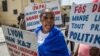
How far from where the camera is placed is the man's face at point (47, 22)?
11.3ft

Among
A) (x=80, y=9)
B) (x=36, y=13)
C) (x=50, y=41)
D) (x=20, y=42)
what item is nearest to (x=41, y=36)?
(x=50, y=41)

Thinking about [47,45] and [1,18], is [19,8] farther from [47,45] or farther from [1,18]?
[47,45]

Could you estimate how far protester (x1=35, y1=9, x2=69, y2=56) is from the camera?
3.40 metres

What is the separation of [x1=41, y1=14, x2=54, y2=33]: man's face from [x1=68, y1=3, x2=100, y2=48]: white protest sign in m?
0.50

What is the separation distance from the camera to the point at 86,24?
3.69 m

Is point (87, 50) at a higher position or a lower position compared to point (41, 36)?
lower

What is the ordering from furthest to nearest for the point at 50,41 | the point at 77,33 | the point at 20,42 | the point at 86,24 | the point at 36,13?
the point at 36,13, the point at 20,42, the point at 77,33, the point at 86,24, the point at 50,41

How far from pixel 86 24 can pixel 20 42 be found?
967 mm

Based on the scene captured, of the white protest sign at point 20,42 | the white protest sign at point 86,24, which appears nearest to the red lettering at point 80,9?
the white protest sign at point 86,24

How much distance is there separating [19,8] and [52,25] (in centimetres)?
2353

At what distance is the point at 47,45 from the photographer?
3414mm

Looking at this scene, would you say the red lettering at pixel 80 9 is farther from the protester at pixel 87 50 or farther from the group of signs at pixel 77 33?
the protester at pixel 87 50

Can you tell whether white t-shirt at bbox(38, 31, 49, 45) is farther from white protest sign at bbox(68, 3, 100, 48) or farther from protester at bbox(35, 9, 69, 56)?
white protest sign at bbox(68, 3, 100, 48)

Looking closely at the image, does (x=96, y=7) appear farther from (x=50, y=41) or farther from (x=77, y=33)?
(x=50, y=41)
